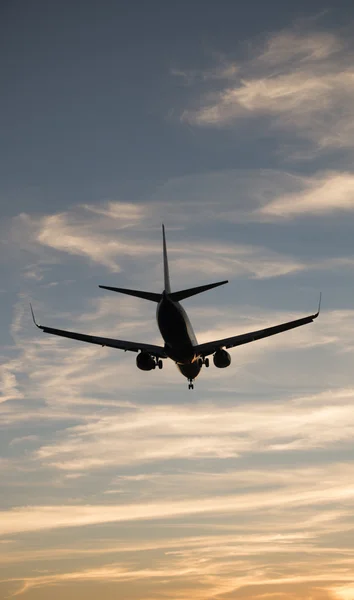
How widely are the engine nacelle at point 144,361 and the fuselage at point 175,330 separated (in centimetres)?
324

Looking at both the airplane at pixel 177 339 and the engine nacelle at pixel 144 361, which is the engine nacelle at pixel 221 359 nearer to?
the airplane at pixel 177 339

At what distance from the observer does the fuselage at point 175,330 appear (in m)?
58.5

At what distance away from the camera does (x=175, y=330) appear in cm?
5922

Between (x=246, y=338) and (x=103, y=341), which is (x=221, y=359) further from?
(x=103, y=341)

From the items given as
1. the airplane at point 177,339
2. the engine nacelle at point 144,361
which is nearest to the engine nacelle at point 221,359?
the airplane at point 177,339

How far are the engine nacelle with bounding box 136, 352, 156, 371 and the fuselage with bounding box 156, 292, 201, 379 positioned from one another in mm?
3241

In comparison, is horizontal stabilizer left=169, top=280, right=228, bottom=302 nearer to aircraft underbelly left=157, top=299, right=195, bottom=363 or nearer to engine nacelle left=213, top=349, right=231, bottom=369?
aircraft underbelly left=157, top=299, right=195, bottom=363

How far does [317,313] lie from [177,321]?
11926 millimetres

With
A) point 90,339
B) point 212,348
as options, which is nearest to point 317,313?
point 212,348

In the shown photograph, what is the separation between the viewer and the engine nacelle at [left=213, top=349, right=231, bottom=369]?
6638 centimetres

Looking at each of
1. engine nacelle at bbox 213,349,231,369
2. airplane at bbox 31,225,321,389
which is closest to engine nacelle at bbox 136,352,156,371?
airplane at bbox 31,225,321,389

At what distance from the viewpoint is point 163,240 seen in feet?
236

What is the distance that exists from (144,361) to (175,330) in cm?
859

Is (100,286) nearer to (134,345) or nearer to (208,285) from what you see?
(208,285)
